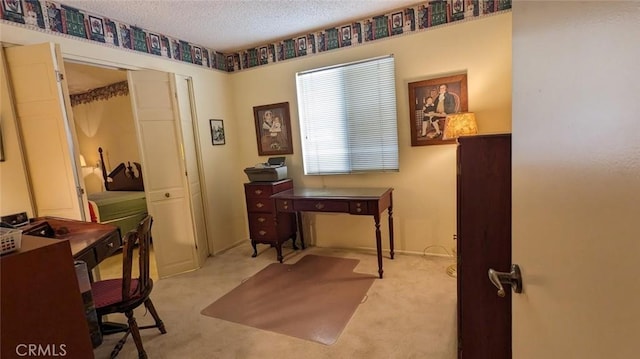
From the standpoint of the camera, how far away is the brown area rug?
7.11ft

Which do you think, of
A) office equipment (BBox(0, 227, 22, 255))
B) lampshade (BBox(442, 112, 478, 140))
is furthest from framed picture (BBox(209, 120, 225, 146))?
office equipment (BBox(0, 227, 22, 255))

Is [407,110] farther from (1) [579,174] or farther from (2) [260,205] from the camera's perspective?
(1) [579,174]

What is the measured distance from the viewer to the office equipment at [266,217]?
134 inches

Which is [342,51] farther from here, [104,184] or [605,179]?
[104,184]

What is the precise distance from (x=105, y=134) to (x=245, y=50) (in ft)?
10.8

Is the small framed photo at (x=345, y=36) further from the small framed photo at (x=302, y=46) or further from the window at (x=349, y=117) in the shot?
the small framed photo at (x=302, y=46)

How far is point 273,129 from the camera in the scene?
3830 mm

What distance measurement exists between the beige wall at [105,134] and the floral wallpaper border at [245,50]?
2149 millimetres

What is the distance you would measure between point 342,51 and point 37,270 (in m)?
3.15

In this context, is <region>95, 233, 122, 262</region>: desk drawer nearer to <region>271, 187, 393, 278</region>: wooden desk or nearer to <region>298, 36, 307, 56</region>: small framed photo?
<region>271, 187, 393, 278</region>: wooden desk

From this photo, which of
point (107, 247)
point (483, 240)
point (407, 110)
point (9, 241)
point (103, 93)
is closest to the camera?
point (9, 241)

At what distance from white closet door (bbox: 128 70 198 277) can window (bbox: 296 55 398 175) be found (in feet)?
4.70

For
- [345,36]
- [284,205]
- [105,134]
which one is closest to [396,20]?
[345,36]

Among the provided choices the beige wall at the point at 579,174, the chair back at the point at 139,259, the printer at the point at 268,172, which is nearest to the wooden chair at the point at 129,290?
the chair back at the point at 139,259
